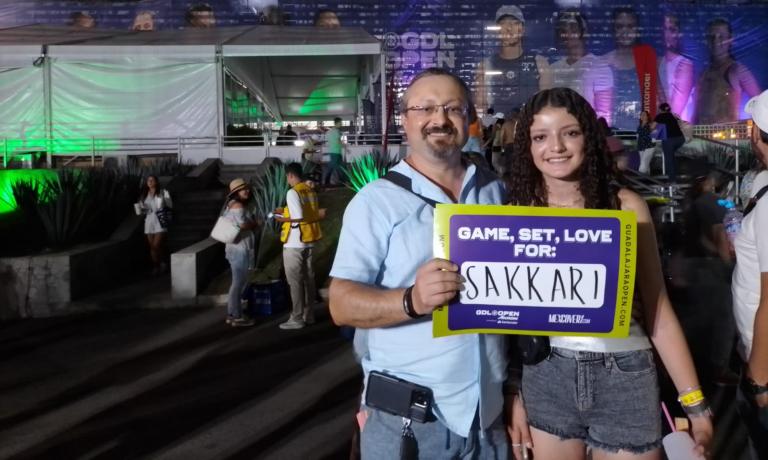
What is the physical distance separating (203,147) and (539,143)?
17587 mm

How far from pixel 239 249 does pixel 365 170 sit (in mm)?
6223

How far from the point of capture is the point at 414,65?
28.6 m

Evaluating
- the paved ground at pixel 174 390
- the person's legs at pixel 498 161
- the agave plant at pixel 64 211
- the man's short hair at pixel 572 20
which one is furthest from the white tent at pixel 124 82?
the man's short hair at pixel 572 20

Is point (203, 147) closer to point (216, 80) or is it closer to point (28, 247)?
point (216, 80)

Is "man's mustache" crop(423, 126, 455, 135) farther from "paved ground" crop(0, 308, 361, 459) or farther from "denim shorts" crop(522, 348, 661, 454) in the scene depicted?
"paved ground" crop(0, 308, 361, 459)

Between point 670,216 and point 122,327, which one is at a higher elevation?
point 670,216

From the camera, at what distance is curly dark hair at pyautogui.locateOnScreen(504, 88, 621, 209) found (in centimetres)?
239

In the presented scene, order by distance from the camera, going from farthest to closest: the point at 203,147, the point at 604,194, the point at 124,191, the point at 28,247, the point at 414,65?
the point at 414,65 < the point at 203,147 < the point at 124,191 < the point at 28,247 < the point at 604,194

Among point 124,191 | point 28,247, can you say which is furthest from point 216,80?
point 28,247

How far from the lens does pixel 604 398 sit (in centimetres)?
232

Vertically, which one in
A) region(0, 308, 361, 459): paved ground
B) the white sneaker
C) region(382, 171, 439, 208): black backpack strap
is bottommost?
region(0, 308, 361, 459): paved ground

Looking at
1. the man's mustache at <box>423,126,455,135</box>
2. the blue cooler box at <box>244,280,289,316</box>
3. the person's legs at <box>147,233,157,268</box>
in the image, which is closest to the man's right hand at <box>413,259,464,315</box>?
the man's mustache at <box>423,126,455,135</box>

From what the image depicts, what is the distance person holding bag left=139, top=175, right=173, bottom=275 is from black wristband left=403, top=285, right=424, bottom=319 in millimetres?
10617

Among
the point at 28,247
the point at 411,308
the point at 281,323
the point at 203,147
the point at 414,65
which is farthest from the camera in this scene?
the point at 414,65
